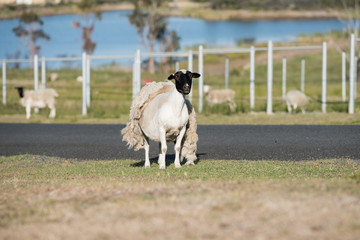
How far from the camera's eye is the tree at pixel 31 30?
64.2m

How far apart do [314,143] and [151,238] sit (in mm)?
11611

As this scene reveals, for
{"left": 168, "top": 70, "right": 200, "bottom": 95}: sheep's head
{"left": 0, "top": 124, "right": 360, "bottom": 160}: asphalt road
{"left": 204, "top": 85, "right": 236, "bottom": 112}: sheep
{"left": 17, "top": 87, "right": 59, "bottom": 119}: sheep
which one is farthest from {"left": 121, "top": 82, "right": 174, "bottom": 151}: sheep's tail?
{"left": 17, "top": 87, "right": 59, "bottom": 119}: sheep

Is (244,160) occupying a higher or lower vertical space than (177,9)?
lower

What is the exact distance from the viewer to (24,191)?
9.41 meters

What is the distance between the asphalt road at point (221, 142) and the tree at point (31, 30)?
4195cm

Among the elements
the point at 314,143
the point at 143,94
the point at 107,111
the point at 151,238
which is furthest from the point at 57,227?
the point at 107,111

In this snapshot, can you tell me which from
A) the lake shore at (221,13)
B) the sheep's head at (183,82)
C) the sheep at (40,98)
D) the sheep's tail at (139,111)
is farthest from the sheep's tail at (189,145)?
the lake shore at (221,13)

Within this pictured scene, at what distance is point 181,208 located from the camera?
7.04 meters

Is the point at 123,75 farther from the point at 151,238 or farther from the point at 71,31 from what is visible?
the point at 151,238

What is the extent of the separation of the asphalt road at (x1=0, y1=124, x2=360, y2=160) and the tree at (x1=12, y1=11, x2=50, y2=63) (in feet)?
138

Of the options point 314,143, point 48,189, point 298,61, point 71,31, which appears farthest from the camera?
point 71,31

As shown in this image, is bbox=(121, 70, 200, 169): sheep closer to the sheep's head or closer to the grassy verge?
the sheep's head

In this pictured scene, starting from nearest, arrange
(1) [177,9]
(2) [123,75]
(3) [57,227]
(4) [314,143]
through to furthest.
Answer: (3) [57,227], (4) [314,143], (2) [123,75], (1) [177,9]

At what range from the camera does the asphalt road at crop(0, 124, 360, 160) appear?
15.5m
